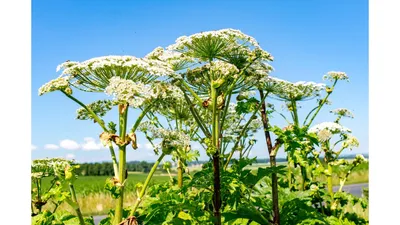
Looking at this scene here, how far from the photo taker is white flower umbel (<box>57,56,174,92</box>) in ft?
6.60

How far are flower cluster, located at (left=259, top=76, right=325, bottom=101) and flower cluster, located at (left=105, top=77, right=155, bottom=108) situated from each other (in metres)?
0.89

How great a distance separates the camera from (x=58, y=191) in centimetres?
198

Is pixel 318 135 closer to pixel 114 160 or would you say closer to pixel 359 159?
pixel 359 159

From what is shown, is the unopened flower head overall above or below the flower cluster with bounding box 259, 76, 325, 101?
below

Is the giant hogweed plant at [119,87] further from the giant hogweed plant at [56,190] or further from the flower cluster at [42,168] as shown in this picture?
the flower cluster at [42,168]

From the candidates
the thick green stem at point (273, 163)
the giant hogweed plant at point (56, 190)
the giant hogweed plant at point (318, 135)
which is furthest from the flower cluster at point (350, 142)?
the giant hogweed plant at point (56, 190)

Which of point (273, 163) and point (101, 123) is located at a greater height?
point (101, 123)

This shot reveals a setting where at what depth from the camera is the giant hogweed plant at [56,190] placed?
6.57ft

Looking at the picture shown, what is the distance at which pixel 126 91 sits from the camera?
197cm

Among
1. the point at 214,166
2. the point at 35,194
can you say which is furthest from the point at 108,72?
the point at 35,194

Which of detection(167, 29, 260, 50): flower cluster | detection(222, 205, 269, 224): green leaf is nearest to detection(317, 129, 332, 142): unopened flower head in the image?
detection(222, 205, 269, 224): green leaf

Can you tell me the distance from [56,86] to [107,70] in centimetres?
23

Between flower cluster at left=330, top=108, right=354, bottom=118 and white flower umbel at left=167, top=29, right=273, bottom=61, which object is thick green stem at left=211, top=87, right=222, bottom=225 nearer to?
white flower umbel at left=167, top=29, right=273, bottom=61

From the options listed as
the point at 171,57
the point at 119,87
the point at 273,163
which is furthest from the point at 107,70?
the point at 273,163
